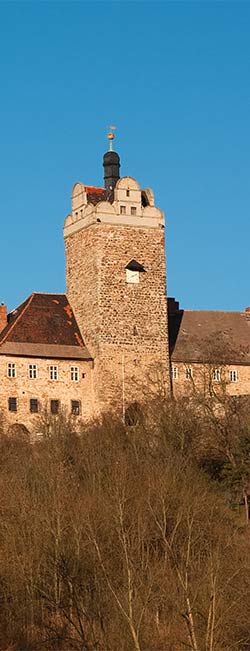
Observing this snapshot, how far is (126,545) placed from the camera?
5819 centimetres

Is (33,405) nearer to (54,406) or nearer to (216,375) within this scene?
(54,406)

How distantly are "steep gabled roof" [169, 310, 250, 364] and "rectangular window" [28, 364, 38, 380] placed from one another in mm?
7327

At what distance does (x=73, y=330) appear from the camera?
8912 centimetres

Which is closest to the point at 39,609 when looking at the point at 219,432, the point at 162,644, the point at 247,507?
the point at 162,644

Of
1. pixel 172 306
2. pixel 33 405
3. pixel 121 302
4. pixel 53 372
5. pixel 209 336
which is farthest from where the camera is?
pixel 172 306

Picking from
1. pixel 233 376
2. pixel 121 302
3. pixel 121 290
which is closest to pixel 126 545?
pixel 121 302

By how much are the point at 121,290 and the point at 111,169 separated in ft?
22.4

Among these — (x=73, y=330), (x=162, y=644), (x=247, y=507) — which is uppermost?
(x=73, y=330)

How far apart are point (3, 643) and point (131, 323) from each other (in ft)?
105

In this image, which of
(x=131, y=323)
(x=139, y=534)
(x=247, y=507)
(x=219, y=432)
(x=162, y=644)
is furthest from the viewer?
(x=131, y=323)

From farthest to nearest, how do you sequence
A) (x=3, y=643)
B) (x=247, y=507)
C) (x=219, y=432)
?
(x=219, y=432), (x=247, y=507), (x=3, y=643)

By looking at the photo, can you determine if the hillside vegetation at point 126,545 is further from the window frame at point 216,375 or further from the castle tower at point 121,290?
the window frame at point 216,375

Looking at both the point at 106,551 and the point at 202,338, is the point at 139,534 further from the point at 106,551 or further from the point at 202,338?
the point at 202,338

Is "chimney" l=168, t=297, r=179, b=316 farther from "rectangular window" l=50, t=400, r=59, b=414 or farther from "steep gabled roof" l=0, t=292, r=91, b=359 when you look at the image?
"rectangular window" l=50, t=400, r=59, b=414
